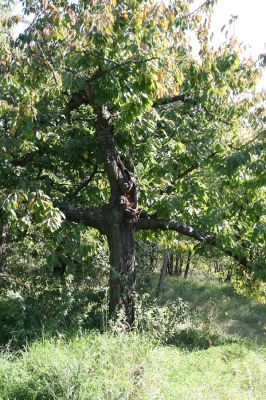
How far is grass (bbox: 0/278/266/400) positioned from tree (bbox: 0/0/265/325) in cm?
129

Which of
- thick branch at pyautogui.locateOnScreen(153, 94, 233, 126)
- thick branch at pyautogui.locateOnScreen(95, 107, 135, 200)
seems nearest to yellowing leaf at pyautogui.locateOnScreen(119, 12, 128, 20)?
thick branch at pyautogui.locateOnScreen(95, 107, 135, 200)

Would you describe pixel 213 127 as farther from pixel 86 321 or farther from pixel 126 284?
pixel 86 321

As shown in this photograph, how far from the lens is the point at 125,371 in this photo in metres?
3.99

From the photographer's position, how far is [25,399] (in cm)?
378

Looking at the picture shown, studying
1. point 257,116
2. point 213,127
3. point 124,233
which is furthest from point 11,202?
point 257,116

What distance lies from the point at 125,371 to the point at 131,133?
10.7 ft

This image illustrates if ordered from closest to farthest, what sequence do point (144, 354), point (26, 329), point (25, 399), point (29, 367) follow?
point (25, 399)
point (29, 367)
point (144, 354)
point (26, 329)

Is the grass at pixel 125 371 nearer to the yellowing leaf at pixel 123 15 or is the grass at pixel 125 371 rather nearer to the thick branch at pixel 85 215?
the thick branch at pixel 85 215

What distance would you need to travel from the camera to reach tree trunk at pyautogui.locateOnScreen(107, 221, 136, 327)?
625 centimetres

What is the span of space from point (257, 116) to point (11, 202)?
4645 mm

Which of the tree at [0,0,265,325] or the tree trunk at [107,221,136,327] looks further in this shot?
the tree trunk at [107,221,136,327]

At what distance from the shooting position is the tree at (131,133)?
462 cm

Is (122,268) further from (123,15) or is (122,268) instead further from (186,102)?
(123,15)

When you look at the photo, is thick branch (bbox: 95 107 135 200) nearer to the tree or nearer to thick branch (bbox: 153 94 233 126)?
the tree
